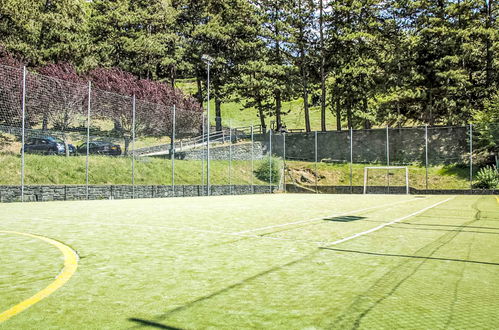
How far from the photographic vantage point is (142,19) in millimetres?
38844

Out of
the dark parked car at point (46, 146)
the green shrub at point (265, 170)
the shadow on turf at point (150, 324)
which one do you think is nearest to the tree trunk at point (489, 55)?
the green shrub at point (265, 170)

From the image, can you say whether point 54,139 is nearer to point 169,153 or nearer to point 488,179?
point 169,153

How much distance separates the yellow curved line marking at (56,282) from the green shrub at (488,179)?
25110mm

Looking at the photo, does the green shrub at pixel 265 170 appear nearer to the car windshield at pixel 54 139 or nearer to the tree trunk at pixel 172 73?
the car windshield at pixel 54 139

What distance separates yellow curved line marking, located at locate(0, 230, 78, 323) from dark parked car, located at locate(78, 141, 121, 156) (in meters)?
11.2

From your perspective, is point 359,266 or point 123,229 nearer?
point 359,266

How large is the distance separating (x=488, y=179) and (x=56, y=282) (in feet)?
86.0

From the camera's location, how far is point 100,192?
15984 mm

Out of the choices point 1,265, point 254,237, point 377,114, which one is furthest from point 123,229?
point 377,114

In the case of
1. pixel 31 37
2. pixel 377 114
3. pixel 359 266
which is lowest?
pixel 359 266

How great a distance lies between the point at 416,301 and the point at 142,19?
40374mm

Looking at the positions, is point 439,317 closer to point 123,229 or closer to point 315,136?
point 123,229

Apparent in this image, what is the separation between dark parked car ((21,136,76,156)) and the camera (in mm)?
14078

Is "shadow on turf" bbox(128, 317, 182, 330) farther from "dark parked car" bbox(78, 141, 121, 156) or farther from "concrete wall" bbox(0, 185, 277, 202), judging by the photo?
"dark parked car" bbox(78, 141, 121, 156)
